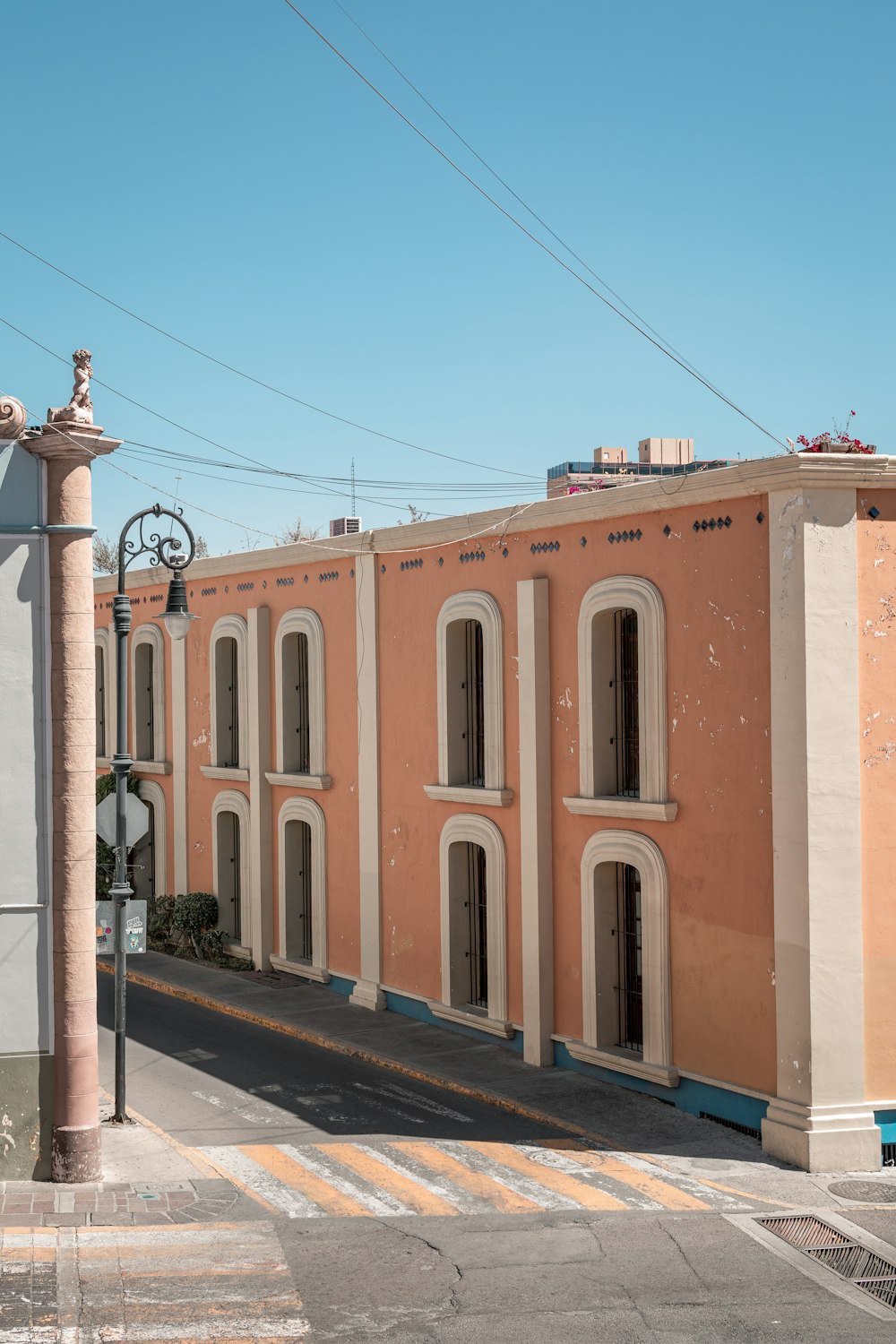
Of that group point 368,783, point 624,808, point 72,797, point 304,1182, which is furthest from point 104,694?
point 304,1182

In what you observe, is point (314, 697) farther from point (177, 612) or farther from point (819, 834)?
point (819, 834)

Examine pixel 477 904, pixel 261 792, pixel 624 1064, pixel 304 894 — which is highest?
pixel 261 792

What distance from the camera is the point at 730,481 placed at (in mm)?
14297

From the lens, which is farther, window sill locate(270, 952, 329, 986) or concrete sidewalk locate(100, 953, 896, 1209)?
window sill locate(270, 952, 329, 986)

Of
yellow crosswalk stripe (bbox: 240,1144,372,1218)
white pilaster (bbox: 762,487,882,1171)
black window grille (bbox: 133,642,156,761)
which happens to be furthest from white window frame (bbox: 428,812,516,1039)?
black window grille (bbox: 133,642,156,761)

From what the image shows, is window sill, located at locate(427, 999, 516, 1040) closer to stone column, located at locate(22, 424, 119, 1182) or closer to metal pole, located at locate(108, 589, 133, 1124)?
metal pole, located at locate(108, 589, 133, 1124)

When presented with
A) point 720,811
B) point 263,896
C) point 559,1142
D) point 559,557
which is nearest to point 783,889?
point 720,811

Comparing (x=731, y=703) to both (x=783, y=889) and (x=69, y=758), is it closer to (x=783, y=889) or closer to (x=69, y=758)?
(x=783, y=889)

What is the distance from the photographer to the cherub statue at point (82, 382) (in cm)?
1280

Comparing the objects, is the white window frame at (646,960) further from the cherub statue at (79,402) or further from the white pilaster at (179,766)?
the white pilaster at (179,766)

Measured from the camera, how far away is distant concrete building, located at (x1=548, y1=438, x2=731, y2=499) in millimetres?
17641

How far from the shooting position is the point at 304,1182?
1298 centimetres

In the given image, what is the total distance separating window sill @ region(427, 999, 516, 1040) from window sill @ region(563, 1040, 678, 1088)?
1.06m

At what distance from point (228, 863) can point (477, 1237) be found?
14.4 m
